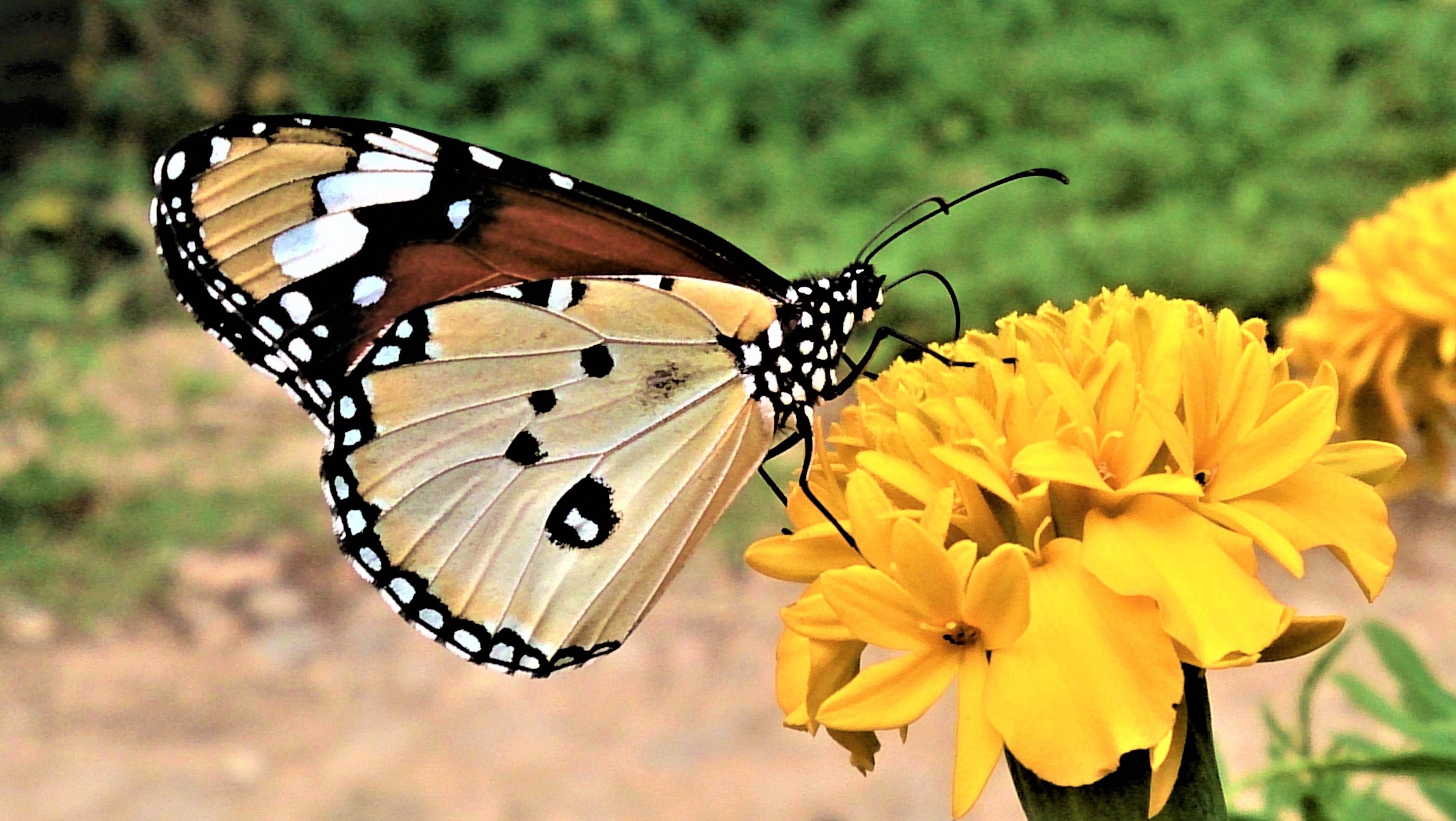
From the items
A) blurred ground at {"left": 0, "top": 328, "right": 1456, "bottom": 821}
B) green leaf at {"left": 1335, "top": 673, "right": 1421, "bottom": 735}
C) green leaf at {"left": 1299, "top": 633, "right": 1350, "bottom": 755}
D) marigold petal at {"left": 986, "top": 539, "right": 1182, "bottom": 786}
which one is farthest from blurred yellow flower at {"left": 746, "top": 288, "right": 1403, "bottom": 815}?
blurred ground at {"left": 0, "top": 328, "right": 1456, "bottom": 821}

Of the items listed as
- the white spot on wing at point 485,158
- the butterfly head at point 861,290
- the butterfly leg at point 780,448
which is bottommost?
the butterfly leg at point 780,448

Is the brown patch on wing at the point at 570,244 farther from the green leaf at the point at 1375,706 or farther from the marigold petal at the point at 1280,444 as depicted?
the green leaf at the point at 1375,706

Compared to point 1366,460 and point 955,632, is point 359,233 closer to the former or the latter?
point 955,632

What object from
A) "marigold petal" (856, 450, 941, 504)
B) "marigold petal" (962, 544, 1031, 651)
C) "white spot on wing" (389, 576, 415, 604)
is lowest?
"marigold petal" (962, 544, 1031, 651)

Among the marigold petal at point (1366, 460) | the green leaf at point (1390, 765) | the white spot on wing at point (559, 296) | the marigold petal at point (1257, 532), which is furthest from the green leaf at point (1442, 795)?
the white spot on wing at point (559, 296)

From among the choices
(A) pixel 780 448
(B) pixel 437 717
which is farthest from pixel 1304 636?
(B) pixel 437 717

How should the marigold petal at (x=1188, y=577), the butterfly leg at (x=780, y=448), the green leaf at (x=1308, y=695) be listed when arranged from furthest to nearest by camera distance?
1. the butterfly leg at (x=780, y=448)
2. the green leaf at (x=1308, y=695)
3. the marigold petal at (x=1188, y=577)

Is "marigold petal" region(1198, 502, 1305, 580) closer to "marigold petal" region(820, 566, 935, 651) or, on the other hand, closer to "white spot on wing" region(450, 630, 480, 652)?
"marigold petal" region(820, 566, 935, 651)

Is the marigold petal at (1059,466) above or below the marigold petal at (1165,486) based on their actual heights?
above

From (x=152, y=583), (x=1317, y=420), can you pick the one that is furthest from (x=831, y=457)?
(x=152, y=583)
